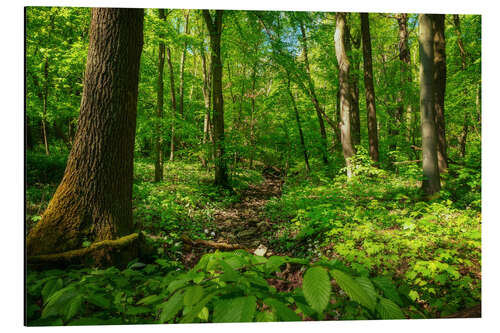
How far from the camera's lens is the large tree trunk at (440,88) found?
3418 mm

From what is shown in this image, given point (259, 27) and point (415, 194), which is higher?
point (259, 27)

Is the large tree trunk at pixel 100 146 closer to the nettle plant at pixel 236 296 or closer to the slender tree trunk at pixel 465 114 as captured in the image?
the nettle plant at pixel 236 296

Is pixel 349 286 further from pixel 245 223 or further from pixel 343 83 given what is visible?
pixel 343 83

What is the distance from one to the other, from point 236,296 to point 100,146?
182 cm

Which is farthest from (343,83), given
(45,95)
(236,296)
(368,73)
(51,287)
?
(51,287)

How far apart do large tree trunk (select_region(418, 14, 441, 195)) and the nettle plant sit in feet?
8.60

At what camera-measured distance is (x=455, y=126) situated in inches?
133

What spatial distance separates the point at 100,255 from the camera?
1977 mm

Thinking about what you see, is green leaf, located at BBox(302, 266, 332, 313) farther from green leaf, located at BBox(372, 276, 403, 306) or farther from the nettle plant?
green leaf, located at BBox(372, 276, 403, 306)

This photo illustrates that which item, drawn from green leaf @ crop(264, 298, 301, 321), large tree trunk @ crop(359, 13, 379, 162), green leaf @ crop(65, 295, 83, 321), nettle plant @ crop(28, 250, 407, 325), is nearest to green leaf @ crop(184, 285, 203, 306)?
nettle plant @ crop(28, 250, 407, 325)
